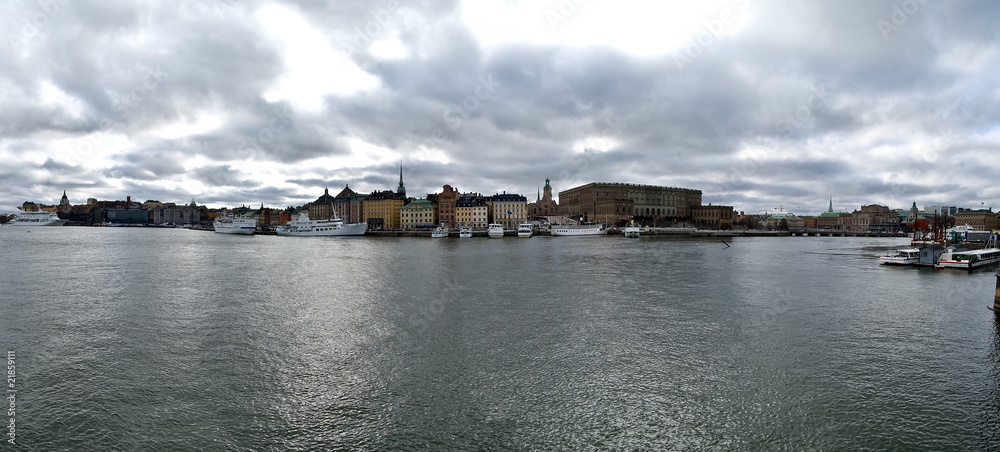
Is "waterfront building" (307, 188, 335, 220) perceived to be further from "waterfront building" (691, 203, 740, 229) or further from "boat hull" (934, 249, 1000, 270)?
"boat hull" (934, 249, 1000, 270)

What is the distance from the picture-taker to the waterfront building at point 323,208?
16390 centimetres

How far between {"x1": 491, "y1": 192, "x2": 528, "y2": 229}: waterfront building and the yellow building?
28.8 metres

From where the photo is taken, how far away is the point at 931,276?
33188 mm

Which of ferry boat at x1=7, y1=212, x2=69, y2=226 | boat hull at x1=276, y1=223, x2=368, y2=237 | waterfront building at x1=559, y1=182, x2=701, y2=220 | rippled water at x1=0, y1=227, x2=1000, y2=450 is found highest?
waterfront building at x1=559, y1=182, x2=701, y2=220

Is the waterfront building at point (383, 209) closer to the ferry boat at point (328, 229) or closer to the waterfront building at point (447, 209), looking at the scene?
the waterfront building at point (447, 209)

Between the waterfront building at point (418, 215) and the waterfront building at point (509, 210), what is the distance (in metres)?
17.6

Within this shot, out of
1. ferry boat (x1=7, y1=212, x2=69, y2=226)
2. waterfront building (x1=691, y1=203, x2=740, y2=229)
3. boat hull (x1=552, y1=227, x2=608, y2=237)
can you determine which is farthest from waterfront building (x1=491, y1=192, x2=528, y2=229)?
ferry boat (x1=7, y1=212, x2=69, y2=226)

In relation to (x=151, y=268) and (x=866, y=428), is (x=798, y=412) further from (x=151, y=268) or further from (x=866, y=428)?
(x=151, y=268)

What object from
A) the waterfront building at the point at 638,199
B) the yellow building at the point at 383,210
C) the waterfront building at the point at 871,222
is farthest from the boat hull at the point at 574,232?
the waterfront building at the point at 871,222

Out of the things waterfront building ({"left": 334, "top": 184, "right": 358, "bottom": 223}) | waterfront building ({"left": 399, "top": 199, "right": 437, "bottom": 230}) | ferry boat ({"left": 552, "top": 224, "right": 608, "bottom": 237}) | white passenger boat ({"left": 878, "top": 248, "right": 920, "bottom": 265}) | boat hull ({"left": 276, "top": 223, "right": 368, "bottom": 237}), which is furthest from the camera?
waterfront building ({"left": 334, "top": 184, "right": 358, "bottom": 223})

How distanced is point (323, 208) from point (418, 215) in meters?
55.0

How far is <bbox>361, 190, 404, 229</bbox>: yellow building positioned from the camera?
137 metres

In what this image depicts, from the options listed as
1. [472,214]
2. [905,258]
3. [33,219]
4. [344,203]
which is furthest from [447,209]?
[33,219]

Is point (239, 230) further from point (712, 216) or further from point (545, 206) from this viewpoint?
point (712, 216)
